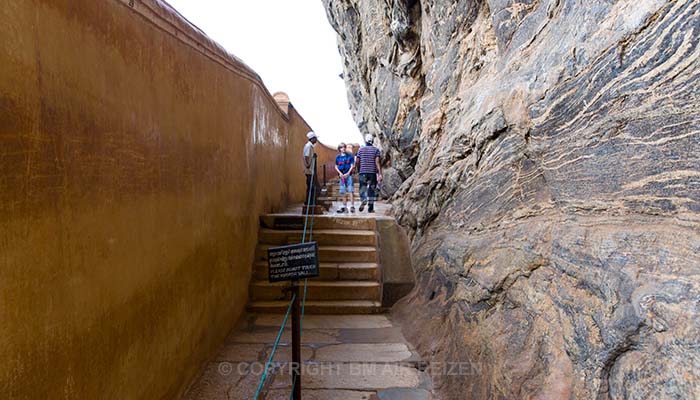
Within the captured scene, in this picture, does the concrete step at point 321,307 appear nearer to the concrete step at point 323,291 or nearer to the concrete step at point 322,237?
the concrete step at point 323,291

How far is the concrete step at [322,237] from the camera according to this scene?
5816mm

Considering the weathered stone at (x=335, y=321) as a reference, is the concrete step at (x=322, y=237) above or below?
above

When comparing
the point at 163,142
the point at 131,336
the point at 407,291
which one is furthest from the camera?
the point at 407,291

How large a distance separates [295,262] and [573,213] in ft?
6.20

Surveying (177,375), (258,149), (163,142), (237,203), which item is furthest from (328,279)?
(163,142)

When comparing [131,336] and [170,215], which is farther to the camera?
[170,215]

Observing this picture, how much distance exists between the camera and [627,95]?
6.96 ft

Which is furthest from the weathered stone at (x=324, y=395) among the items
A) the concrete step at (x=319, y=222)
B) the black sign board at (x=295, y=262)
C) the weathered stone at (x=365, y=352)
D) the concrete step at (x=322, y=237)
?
the concrete step at (x=319, y=222)

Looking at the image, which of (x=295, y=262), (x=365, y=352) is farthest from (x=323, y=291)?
(x=295, y=262)

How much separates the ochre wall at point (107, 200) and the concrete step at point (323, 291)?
1.17 m

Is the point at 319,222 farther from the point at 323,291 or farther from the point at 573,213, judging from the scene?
the point at 573,213

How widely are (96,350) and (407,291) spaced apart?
383 centimetres

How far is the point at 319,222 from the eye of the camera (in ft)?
20.1

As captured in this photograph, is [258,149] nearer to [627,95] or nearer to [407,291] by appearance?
[407,291]
